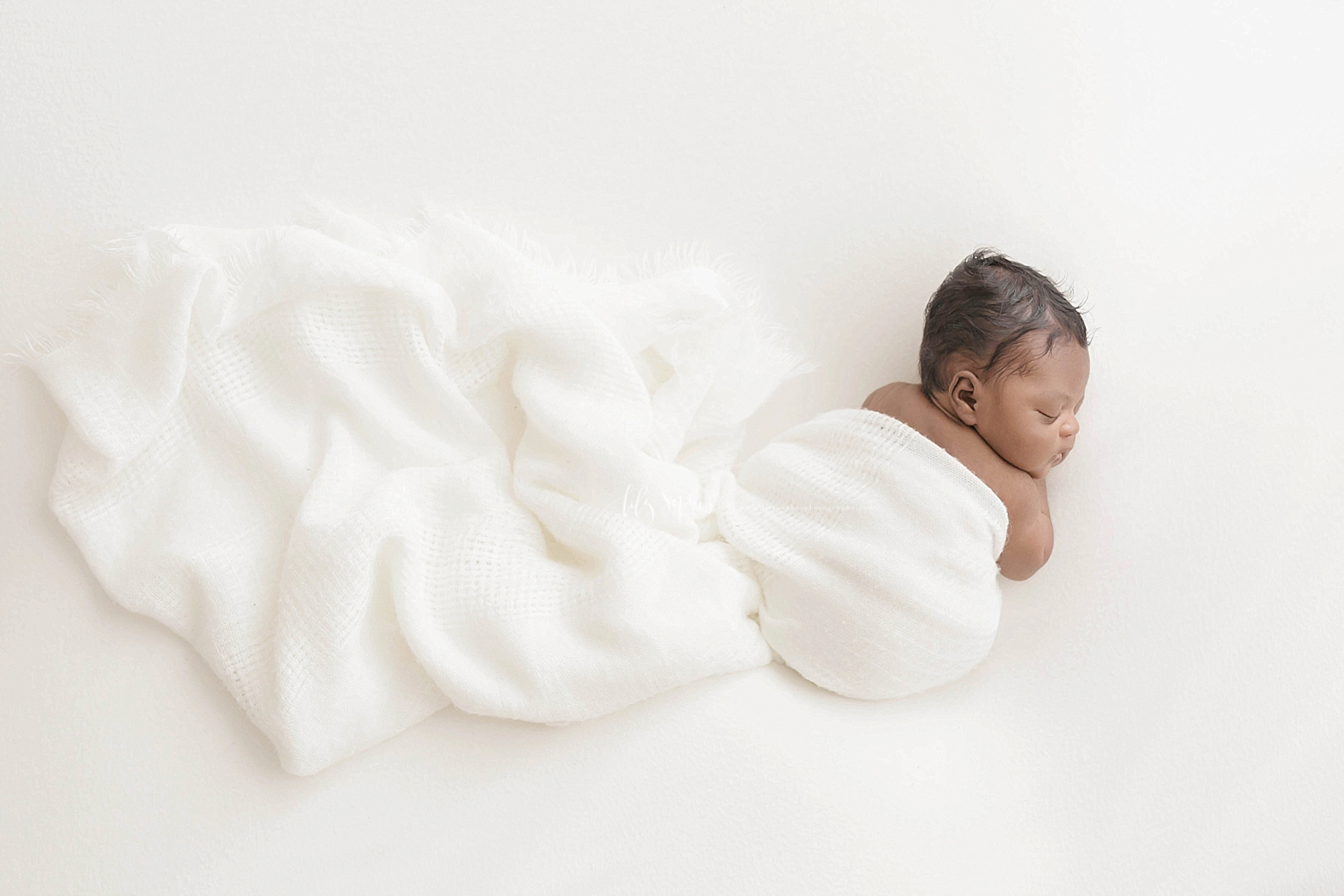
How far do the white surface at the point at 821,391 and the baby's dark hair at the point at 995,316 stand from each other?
106mm

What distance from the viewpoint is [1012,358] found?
1.14m

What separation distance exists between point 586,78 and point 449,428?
1.62ft

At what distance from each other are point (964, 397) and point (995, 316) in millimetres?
107

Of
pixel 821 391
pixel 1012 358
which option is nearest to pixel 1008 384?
pixel 1012 358

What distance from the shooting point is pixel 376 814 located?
98cm

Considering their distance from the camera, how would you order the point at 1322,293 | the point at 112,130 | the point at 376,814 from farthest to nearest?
the point at 1322,293
the point at 112,130
the point at 376,814

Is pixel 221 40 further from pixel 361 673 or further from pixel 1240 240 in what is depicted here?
pixel 1240 240

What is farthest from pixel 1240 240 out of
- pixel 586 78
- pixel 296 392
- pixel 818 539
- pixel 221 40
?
pixel 221 40

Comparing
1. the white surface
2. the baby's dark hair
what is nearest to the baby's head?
the baby's dark hair

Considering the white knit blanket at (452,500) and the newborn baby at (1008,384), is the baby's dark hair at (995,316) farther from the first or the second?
the white knit blanket at (452,500)

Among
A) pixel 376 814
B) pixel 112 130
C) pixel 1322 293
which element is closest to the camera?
pixel 376 814

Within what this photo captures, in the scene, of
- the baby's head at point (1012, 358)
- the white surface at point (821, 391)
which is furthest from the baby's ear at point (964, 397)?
the white surface at point (821, 391)

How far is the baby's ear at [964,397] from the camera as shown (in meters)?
1.17

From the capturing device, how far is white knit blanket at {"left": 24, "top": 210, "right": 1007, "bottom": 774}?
39.4 inches
